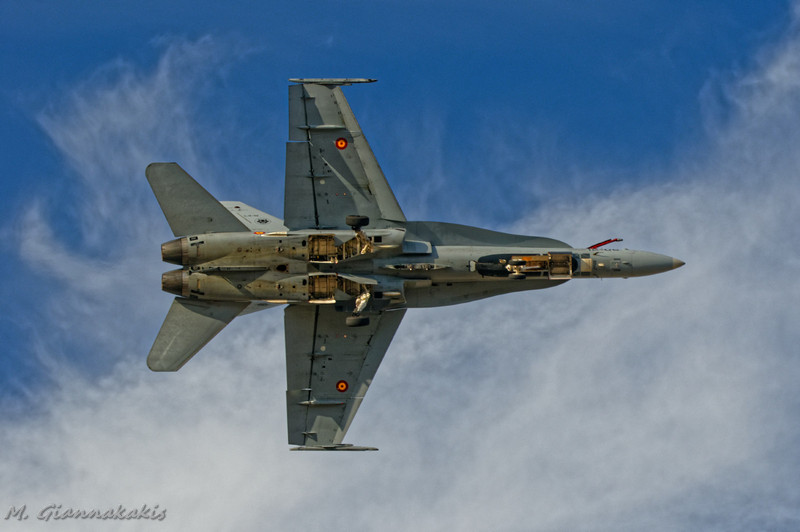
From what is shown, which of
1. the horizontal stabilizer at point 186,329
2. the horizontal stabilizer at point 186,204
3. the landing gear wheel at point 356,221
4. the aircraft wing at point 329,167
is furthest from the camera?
the aircraft wing at point 329,167

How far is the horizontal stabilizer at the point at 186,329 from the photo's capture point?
28828 millimetres

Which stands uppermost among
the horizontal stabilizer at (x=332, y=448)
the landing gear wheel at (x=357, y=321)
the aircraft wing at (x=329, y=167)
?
the aircraft wing at (x=329, y=167)

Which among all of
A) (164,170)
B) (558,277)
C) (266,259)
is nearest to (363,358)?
(266,259)

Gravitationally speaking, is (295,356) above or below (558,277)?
below

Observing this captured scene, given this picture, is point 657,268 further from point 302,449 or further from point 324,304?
point 302,449

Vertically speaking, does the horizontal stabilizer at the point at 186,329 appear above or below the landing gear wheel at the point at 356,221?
below

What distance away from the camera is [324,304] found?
2964 cm

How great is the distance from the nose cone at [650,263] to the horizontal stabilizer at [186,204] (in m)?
12.0

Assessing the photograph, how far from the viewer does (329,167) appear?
96.9 ft

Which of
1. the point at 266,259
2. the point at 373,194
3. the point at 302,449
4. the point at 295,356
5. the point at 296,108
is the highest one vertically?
the point at 296,108

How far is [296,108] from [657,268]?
478 inches

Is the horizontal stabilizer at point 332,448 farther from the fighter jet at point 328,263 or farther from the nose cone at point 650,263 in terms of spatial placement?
the nose cone at point 650,263

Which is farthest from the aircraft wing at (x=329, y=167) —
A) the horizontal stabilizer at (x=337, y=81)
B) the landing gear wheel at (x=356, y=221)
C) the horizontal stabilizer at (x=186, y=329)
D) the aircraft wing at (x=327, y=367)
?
the horizontal stabilizer at (x=186, y=329)

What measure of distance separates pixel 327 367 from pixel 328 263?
351 cm
